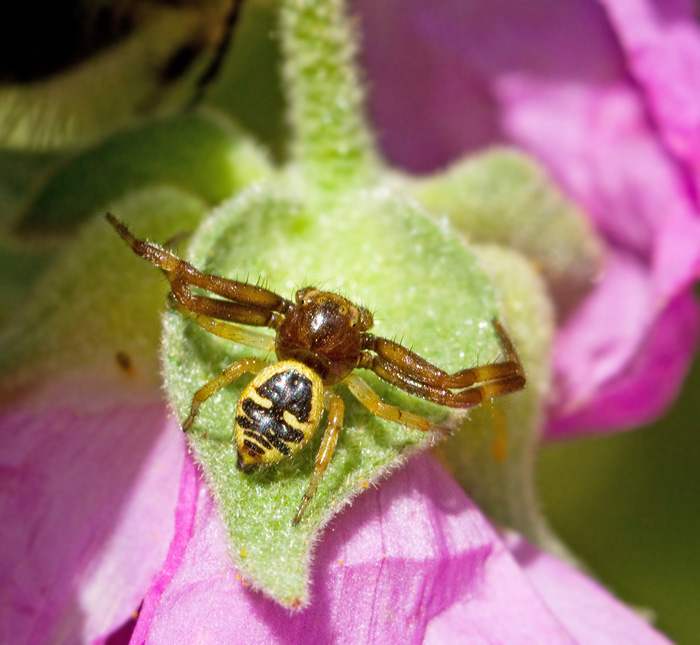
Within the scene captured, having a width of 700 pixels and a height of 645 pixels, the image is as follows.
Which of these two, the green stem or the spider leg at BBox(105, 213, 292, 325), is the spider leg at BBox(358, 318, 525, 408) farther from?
the green stem

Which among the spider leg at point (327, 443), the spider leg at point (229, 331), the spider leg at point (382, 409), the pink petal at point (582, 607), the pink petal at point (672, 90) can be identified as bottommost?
the pink petal at point (582, 607)

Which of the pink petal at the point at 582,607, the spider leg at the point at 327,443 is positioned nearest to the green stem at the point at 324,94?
the spider leg at the point at 327,443

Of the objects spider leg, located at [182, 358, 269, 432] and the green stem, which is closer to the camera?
spider leg, located at [182, 358, 269, 432]

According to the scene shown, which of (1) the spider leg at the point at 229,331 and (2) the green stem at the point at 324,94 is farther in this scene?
(2) the green stem at the point at 324,94

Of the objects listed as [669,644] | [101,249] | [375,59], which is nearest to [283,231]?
[101,249]

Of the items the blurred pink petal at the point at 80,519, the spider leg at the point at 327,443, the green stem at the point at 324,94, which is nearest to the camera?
the spider leg at the point at 327,443

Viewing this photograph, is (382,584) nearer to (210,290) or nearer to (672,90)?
(210,290)

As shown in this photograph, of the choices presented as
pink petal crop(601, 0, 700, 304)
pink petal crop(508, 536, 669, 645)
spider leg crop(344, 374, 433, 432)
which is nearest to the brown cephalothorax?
spider leg crop(344, 374, 433, 432)

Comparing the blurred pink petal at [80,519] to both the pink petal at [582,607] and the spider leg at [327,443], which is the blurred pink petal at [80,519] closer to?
the spider leg at [327,443]
